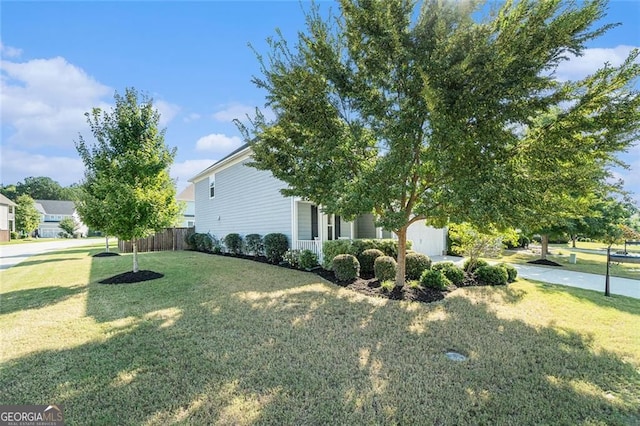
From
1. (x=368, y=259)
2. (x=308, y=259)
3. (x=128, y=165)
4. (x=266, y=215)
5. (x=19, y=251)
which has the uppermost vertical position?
(x=128, y=165)

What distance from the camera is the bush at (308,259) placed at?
11031 mm

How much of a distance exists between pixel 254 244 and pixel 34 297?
7.86 metres

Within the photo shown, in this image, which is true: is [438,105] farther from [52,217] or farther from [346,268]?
[52,217]

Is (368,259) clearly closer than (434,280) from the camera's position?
No

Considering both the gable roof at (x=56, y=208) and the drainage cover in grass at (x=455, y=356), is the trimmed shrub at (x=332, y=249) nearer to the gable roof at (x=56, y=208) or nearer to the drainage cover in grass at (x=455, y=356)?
the drainage cover in grass at (x=455, y=356)

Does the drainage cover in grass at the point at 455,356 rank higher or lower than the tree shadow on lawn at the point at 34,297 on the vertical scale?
lower

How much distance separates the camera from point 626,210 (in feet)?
43.1

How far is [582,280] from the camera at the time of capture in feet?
32.0

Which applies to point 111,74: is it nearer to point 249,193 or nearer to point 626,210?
point 249,193

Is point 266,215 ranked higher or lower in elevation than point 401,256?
higher

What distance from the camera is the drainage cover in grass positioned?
4.06 m

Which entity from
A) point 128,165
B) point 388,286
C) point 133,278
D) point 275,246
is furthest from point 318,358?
point 275,246

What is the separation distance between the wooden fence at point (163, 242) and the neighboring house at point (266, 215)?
6.56ft

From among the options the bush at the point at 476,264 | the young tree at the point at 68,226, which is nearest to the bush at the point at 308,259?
the bush at the point at 476,264
